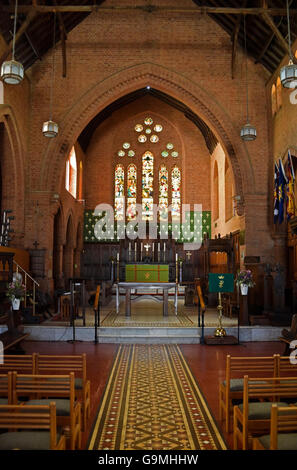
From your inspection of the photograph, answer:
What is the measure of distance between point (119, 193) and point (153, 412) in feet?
60.0

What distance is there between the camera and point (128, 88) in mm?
14750

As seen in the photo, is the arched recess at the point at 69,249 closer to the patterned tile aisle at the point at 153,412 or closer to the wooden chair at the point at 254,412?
the patterned tile aisle at the point at 153,412

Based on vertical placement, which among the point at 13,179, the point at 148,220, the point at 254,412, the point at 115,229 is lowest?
the point at 254,412

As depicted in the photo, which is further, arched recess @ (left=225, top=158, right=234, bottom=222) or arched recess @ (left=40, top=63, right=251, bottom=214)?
arched recess @ (left=225, top=158, right=234, bottom=222)

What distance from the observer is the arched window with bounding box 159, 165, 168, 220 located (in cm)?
2238

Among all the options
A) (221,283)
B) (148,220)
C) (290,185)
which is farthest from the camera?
(148,220)

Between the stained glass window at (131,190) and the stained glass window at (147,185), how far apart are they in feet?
1.67

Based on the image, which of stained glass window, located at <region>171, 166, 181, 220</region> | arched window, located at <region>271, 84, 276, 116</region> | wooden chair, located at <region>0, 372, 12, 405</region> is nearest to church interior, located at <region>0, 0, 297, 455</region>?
wooden chair, located at <region>0, 372, 12, 405</region>

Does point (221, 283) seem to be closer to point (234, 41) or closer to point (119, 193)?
point (234, 41)

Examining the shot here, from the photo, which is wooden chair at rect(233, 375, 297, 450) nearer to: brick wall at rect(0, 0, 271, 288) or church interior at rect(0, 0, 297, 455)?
church interior at rect(0, 0, 297, 455)

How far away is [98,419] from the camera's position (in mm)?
4609

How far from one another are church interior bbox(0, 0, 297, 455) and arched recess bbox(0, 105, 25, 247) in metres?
0.05

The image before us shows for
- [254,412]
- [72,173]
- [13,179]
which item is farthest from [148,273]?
[254,412]
